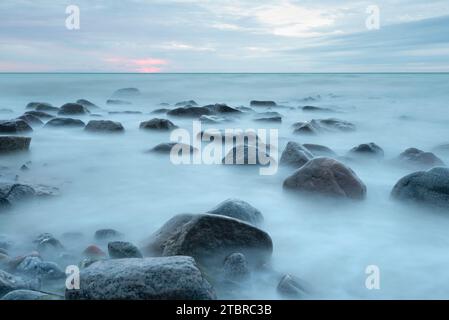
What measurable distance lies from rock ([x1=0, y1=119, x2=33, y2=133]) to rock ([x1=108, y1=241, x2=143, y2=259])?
20.6ft

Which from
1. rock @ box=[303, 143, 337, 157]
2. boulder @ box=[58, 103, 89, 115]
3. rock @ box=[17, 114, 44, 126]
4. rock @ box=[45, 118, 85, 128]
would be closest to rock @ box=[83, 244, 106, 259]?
rock @ box=[303, 143, 337, 157]

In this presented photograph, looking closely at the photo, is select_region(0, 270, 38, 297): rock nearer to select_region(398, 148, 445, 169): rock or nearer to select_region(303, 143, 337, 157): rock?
select_region(303, 143, 337, 157): rock

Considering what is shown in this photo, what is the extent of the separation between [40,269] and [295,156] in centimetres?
417

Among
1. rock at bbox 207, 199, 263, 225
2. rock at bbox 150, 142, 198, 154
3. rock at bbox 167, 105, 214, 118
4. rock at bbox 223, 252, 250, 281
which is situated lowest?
rock at bbox 223, 252, 250, 281

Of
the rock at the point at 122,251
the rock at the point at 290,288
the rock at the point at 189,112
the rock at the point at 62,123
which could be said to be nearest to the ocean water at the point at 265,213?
the rock at the point at 290,288

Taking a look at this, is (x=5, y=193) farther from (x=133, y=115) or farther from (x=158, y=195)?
(x=133, y=115)

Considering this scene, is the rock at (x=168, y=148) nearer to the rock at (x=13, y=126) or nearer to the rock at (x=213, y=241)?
the rock at (x=13, y=126)

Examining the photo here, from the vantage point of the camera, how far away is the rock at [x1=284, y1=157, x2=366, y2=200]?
5.11 m

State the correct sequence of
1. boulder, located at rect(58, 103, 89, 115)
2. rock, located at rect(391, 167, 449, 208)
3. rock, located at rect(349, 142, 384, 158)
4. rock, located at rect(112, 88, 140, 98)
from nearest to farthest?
rock, located at rect(391, 167, 449, 208), rock, located at rect(349, 142, 384, 158), boulder, located at rect(58, 103, 89, 115), rock, located at rect(112, 88, 140, 98)

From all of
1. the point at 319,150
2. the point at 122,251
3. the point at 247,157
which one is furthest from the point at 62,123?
the point at 122,251

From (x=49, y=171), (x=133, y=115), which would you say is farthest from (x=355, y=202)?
(x=133, y=115)

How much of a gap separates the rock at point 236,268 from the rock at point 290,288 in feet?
0.88
